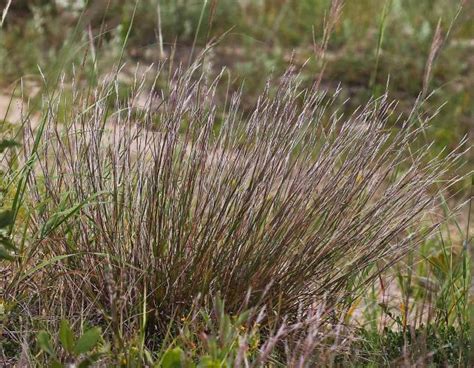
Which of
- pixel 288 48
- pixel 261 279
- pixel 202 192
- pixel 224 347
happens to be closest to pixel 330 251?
pixel 261 279

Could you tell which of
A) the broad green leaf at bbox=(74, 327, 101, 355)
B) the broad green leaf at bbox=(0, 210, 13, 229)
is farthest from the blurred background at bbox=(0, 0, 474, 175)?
the broad green leaf at bbox=(74, 327, 101, 355)

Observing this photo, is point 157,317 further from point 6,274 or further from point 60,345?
point 6,274

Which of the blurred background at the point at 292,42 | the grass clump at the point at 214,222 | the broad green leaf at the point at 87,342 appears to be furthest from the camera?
the blurred background at the point at 292,42

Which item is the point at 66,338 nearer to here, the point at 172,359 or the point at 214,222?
the point at 172,359

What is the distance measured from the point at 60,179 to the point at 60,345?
0.50 m

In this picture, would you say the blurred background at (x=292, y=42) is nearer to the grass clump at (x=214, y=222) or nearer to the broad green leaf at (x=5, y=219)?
the grass clump at (x=214, y=222)

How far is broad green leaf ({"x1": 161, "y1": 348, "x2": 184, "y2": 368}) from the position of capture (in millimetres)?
2322

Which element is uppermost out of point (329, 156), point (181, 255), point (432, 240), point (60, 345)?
point (329, 156)

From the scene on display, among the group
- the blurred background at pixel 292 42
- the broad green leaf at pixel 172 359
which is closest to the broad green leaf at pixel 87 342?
the broad green leaf at pixel 172 359

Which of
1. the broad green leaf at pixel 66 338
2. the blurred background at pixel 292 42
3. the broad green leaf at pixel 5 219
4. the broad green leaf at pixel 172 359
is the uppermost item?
the broad green leaf at pixel 5 219

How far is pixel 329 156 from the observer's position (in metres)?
2.79

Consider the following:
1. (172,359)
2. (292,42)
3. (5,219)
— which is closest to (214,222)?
(172,359)

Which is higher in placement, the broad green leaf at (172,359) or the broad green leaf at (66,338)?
the broad green leaf at (66,338)

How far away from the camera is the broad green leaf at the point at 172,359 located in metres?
2.32
